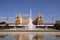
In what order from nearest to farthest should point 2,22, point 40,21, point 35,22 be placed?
point 2,22, point 40,21, point 35,22

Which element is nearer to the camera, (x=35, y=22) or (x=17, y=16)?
(x=17, y=16)

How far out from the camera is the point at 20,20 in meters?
109

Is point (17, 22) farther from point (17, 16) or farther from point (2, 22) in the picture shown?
point (2, 22)

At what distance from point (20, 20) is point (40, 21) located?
524 inches

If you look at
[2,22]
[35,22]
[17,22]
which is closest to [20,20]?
[17,22]

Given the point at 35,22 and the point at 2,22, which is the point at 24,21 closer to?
the point at 35,22

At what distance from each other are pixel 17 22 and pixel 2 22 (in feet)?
72.0

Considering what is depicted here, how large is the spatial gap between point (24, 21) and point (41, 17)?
14066 mm

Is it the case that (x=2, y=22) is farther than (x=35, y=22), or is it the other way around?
(x=35, y=22)

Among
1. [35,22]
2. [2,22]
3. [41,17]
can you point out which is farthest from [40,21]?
[2,22]

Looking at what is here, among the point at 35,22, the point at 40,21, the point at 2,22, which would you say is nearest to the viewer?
the point at 2,22

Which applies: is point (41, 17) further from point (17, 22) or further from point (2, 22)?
point (2, 22)

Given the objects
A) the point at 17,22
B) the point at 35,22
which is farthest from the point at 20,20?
the point at 35,22

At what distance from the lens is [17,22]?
106 meters
